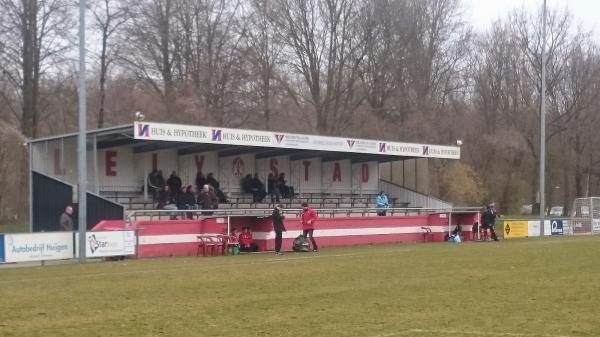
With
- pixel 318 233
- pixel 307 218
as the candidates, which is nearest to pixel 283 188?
pixel 318 233

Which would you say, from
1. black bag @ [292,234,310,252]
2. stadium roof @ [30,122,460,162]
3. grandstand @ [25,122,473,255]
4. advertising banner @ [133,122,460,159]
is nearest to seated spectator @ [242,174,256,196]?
grandstand @ [25,122,473,255]

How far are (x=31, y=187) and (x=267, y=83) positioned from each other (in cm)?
2479

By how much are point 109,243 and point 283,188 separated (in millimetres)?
14840

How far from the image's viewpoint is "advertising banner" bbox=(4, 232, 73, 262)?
2355 cm

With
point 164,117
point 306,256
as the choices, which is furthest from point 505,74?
point 306,256

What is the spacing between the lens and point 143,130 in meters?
30.1

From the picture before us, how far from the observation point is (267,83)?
54031mm

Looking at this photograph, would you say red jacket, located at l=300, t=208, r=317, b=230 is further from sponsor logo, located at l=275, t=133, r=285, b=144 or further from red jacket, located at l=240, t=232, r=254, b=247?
sponsor logo, located at l=275, t=133, r=285, b=144

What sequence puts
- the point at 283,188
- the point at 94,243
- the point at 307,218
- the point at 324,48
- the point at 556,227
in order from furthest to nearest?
the point at 324,48 < the point at 556,227 < the point at 283,188 < the point at 307,218 < the point at 94,243

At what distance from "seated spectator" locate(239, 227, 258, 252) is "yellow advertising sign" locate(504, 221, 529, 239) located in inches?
656

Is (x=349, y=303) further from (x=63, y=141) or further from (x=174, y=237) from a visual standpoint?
(x=63, y=141)

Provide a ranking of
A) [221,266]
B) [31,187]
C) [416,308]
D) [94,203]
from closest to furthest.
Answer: [416,308] < [221,266] < [94,203] < [31,187]

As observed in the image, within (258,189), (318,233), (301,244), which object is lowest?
(301,244)

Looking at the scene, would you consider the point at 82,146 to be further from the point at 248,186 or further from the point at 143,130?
the point at 248,186
